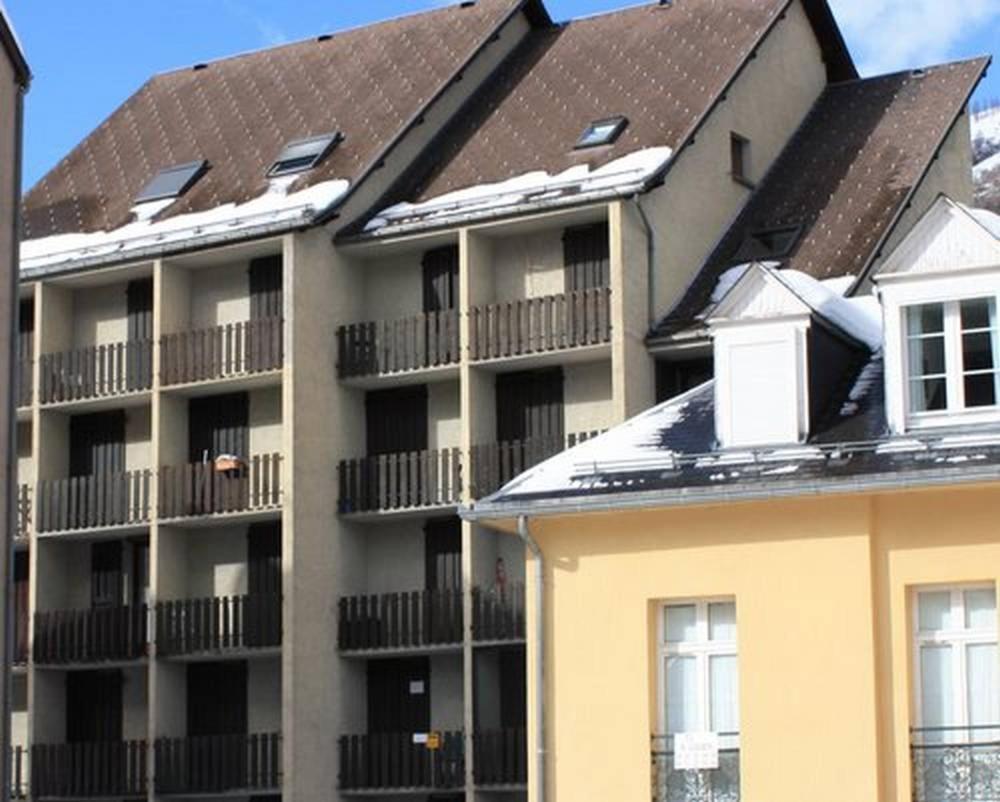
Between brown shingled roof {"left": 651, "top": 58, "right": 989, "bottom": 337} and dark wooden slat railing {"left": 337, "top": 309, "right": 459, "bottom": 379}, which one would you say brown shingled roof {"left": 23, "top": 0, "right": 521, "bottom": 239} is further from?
brown shingled roof {"left": 651, "top": 58, "right": 989, "bottom": 337}

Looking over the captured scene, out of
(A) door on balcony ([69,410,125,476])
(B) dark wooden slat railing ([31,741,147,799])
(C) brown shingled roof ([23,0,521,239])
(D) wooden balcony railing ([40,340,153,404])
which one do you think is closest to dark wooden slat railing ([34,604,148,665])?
(B) dark wooden slat railing ([31,741,147,799])

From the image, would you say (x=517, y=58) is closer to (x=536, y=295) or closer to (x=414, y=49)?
(x=414, y=49)

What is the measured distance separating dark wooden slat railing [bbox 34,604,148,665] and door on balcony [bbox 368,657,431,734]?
389 centimetres

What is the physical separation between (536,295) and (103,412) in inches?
326

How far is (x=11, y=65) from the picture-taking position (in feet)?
116

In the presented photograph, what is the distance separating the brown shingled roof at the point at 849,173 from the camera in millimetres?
41188

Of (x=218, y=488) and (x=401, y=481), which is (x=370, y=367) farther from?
(x=218, y=488)

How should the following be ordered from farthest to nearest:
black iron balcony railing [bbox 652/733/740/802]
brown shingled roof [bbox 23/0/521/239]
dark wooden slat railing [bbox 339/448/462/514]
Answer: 1. brown shingled roof [bbox 23/0/521/239]
2. dark wooden slat railing [bbox 339/448/462/514]
3. black iron balcony railing [bbox 652/733/740/802]

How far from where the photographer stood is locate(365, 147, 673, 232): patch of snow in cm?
4041

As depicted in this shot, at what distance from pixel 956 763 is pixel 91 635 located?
68.8 ft

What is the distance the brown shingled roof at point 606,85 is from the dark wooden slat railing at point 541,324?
8.35 ft

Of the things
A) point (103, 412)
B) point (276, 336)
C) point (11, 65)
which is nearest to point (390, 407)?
point (276, 336)

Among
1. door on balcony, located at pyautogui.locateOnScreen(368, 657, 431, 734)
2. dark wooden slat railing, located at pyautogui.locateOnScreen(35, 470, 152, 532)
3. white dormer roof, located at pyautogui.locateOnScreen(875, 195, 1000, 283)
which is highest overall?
white dormer roof, located at pyautogui.locateOnScreen(875, 195, 1000, 283)

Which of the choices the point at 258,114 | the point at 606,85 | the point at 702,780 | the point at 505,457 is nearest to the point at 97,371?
the point at 258,114
